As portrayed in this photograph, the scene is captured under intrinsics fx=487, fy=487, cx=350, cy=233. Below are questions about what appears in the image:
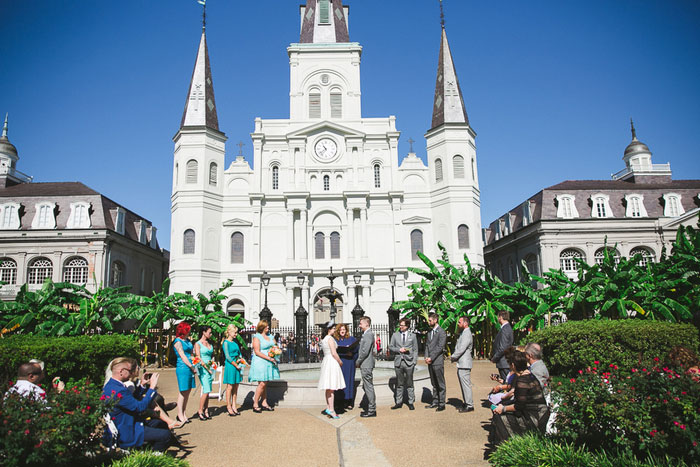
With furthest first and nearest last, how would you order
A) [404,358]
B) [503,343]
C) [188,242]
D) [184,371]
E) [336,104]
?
[336,104], [188,242], [404,358], [503,343], [184,371]

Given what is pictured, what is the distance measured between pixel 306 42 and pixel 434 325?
34268 millimetres

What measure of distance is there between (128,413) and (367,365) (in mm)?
4504

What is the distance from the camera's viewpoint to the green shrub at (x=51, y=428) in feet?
14.0

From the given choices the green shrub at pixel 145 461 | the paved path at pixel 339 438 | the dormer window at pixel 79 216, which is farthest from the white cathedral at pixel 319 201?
the green shrub at pixel 145 461

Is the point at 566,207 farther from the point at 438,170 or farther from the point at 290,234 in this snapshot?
the point at 290,234

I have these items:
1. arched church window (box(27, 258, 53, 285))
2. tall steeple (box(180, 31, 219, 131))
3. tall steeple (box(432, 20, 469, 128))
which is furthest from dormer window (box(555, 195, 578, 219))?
arched church window (box(27, 258, 53, 285))

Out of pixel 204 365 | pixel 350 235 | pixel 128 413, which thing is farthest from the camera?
pixel 350 235

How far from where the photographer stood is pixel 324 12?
1553 inches

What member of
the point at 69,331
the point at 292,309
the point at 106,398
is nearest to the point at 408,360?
the point at 106,398

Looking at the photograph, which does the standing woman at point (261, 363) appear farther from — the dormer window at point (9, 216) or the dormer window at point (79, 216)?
the dormer window at point (9, 216)

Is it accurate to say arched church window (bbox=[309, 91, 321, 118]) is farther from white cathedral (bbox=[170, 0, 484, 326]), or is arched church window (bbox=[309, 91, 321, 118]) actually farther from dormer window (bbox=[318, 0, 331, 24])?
dormer window (bbox=[318, 0, 331, 24])

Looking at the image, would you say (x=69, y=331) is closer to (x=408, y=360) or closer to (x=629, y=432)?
(x=408, y=360)

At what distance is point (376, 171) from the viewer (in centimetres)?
3519

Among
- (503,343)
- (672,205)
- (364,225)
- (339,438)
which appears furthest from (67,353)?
(672,205)
